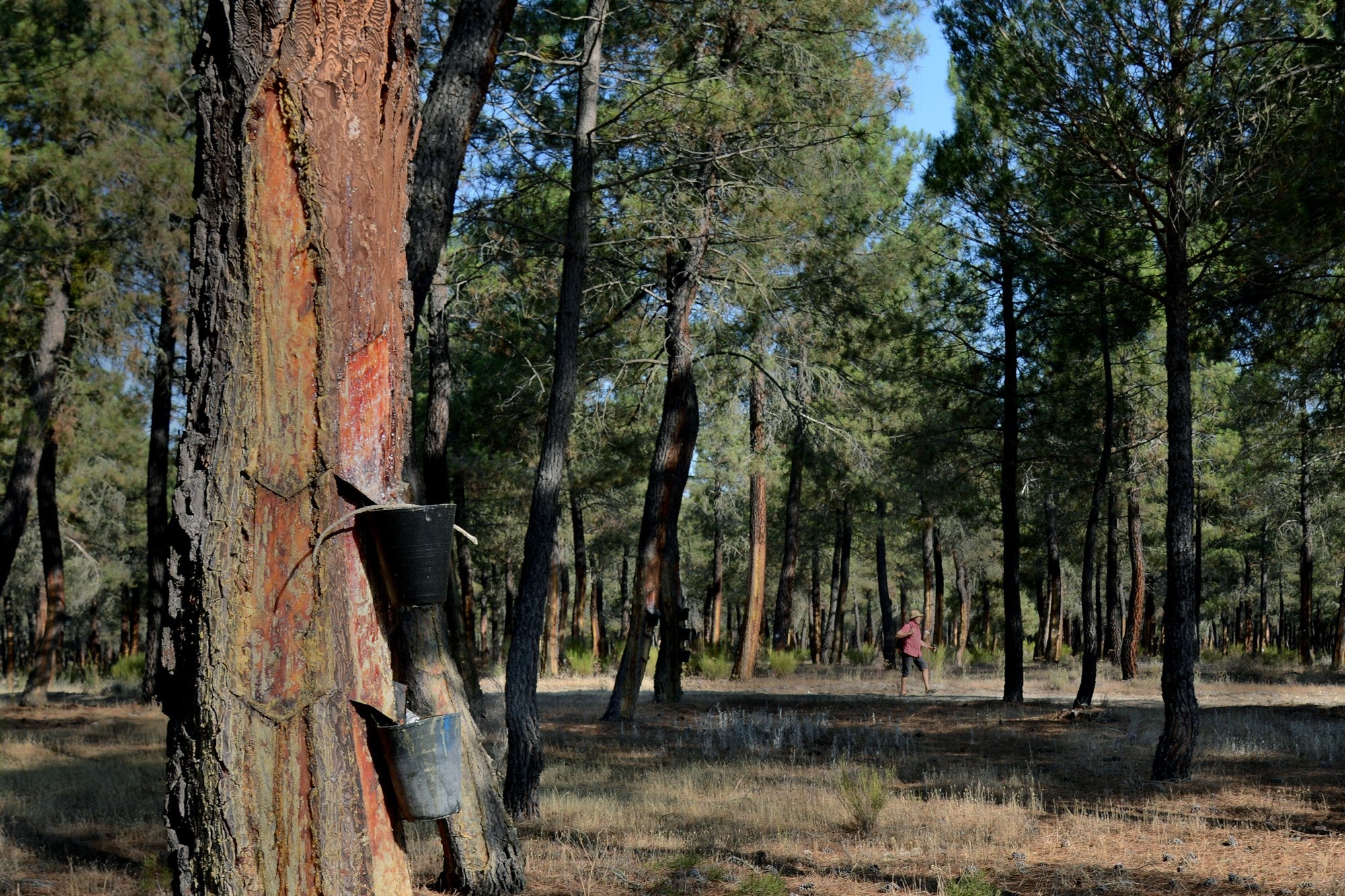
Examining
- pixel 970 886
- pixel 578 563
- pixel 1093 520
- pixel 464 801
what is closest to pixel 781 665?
pixel 578 563

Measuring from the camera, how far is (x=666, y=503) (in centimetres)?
1427

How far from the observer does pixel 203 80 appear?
9.10ft

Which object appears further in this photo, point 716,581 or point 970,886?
point 716,581

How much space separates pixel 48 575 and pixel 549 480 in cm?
1378

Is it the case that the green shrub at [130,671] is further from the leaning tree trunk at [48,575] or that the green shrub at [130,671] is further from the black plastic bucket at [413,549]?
the black plastic bucket at [413,549]

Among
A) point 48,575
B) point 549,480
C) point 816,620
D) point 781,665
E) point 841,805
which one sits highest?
point 549,480

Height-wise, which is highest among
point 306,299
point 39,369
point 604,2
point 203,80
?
point 604,2

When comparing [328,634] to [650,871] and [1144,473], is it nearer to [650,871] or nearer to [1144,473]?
[650,871]

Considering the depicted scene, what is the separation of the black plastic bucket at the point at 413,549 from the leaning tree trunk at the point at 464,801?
254 cm

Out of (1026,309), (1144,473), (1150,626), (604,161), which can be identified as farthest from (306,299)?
(1150,626)

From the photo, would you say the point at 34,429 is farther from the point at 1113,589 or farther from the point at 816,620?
the point at 816,620

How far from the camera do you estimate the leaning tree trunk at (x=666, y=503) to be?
13.8m

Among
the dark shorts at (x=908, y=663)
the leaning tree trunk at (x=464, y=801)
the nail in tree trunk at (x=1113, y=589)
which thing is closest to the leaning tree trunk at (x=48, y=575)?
the leaning tree trunk at (x=464, y=801)

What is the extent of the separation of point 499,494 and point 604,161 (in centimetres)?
1604
